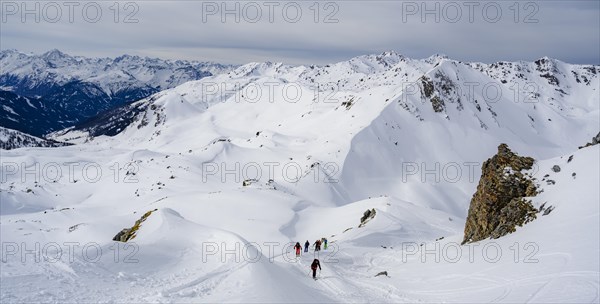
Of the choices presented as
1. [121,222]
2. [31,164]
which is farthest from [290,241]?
[31,164]

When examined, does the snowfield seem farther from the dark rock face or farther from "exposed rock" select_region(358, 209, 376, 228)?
the dark rock face

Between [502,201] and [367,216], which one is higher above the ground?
[502,201]

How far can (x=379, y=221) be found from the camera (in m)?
46.2

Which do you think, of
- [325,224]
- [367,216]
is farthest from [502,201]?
[325,224]

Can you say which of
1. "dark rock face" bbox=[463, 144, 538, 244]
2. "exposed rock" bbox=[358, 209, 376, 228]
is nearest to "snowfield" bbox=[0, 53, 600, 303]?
"exposed rock" bbox=[358, 209, 376, 228]

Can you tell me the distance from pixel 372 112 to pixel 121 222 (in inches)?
4132

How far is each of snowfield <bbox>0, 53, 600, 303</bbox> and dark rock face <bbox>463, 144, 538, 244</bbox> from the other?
3.59 feet

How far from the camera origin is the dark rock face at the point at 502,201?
2922 centimetres

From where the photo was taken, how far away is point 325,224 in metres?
55.3

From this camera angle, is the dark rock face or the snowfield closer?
the snowfield

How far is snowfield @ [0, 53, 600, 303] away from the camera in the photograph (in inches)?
707

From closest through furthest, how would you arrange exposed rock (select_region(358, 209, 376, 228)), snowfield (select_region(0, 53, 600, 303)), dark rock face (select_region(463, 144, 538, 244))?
snowfield (select_region(0, 53, 600, 303)) → dark rock face (select_region(463, 144, 538, 244)) → exposed rock (select_region(358, 209, 376, 228))

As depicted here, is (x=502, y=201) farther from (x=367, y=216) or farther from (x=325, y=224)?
(x=325, y=224)

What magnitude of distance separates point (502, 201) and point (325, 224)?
27.9m
